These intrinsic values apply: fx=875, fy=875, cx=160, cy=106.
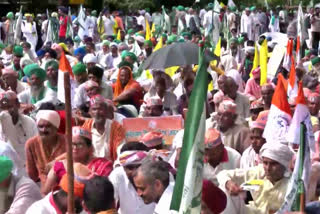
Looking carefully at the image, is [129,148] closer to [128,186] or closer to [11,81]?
[128,186]

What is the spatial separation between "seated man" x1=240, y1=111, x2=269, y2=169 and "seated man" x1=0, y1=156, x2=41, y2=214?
84.1 inches

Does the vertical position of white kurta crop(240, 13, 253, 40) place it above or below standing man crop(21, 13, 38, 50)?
below

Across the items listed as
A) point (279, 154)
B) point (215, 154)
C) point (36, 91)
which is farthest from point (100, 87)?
point (279, 154)

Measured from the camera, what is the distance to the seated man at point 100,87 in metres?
10.7

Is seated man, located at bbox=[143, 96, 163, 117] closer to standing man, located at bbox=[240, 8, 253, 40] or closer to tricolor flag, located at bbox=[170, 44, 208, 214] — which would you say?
tricolor flag, located at bbox=[170, 44, 208, 214]

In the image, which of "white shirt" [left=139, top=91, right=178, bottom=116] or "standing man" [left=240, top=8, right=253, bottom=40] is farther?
"standing man" [left=240, top=8, right=253, bottom=40]

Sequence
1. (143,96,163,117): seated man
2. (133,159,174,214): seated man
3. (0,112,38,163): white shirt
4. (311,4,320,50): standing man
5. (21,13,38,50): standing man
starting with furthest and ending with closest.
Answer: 1. (311,4,320,50): standing man
2. (21,13,38,50): standing man
3. (143,96,163,117): seated man
4. (0,112,38,163): white shirt
5. (133,159,174,214): seated man

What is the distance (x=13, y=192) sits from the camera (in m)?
6.21

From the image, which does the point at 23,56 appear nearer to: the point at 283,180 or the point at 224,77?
the point at 224,77

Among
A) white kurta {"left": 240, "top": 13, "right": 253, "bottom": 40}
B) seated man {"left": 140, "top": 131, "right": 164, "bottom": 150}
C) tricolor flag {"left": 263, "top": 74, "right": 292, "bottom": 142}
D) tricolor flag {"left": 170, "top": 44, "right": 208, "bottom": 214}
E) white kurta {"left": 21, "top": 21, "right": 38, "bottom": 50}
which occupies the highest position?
tricolor flag {"left": 170, "top": 44, "right": 208, "bottom": 214}

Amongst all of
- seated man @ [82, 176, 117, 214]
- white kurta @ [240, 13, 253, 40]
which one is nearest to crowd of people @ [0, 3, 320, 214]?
seated man @ [82, 176, 117, 214]

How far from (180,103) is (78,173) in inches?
206

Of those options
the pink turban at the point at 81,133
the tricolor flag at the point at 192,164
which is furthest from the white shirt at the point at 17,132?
the tricolor flag at the point at 192,164

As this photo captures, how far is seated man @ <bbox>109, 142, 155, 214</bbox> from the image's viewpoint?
6453mm
